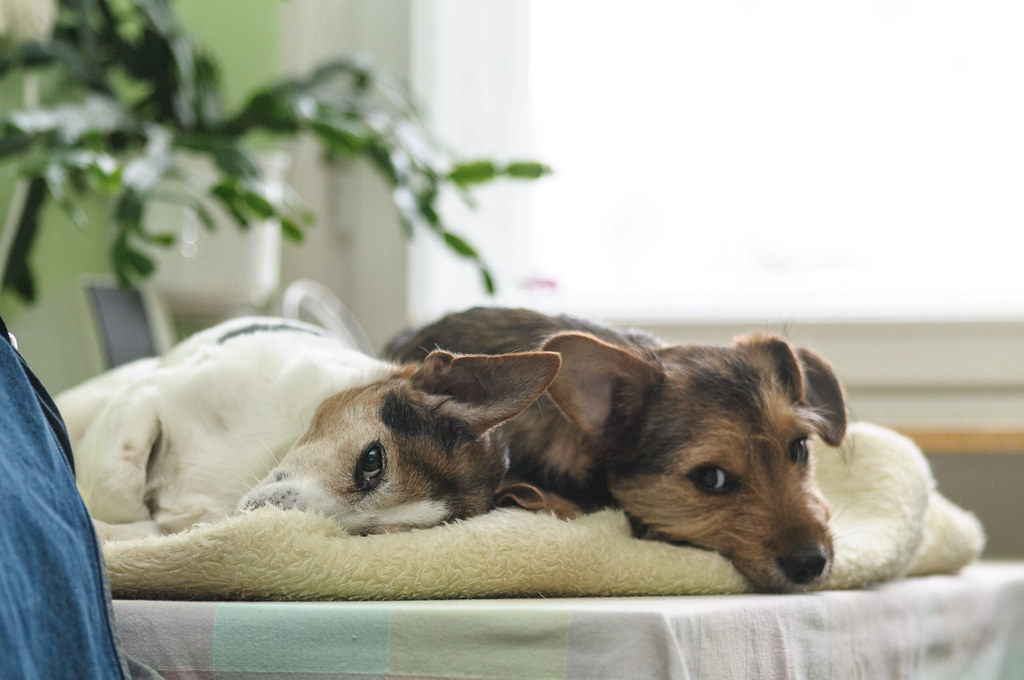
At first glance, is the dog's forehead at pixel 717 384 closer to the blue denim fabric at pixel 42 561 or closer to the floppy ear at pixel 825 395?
the floppy ear at pixel 825 395

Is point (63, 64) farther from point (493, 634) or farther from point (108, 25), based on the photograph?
point (493, 634)

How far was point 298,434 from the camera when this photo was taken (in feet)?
3.42

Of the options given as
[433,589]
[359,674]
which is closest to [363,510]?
[433,589]

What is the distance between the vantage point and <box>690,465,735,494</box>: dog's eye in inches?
37.8

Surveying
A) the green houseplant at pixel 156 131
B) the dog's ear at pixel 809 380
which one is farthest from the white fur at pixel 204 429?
the green houseplant at pixel 156 131

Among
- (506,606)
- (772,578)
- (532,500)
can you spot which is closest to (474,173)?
(532,500)

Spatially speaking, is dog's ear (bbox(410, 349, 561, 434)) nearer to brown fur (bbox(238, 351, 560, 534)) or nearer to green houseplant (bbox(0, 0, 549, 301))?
brown fur (bbox(238, 351, 560, 534))

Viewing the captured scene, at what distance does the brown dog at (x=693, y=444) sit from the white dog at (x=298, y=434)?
8 cm

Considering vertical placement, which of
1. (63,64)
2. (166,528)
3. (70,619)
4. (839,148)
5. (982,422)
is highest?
(63,64)

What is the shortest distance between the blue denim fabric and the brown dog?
45 centimetres

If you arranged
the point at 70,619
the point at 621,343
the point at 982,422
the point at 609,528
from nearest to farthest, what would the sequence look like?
the point at 70,619
the point at 609,528
the point at 621,343
the point at 982,422

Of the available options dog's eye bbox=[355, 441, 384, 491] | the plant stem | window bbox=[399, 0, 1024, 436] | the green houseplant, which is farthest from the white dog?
window bbox=[399, 0, 1024, 436]

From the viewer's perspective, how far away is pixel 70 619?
62cm

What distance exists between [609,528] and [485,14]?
1923mm
